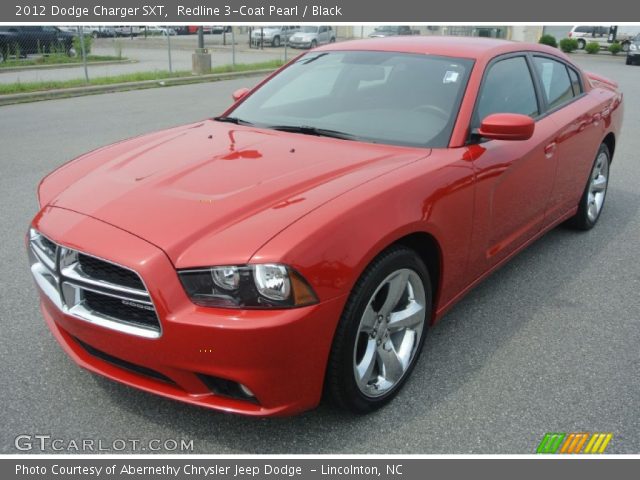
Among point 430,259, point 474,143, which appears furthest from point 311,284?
point 474,143

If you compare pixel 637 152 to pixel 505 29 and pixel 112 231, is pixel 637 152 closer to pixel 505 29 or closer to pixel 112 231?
pixel 112 231

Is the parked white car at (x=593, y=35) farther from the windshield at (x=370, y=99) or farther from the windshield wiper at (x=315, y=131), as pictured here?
the windshield wiper at (x=315, y=131)

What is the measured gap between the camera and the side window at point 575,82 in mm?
4825

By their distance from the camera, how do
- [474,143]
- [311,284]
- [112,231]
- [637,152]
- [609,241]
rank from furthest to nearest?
[637,152]
[609,241]
[474,143]
[112,231]
[311,284]

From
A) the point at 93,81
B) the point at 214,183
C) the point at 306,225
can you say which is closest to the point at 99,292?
the point at 214,183

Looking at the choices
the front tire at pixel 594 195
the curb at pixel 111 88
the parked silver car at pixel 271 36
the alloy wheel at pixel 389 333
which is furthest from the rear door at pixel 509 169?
the parked silver car at pixel 271 36

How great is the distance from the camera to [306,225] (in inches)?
93.0

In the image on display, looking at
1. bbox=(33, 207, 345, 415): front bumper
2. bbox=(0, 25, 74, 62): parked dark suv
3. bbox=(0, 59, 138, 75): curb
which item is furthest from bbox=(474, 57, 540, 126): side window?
bbox=(0, 25, 74, 62): parked dark suv

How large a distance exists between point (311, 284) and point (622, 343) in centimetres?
211

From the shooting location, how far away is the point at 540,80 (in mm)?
4250

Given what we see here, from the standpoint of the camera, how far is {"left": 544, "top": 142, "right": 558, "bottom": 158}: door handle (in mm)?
3901

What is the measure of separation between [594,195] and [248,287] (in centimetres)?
406

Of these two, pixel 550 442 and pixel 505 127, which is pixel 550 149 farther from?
pixel 550 442

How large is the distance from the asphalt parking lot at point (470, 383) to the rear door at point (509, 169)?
0.43 m
